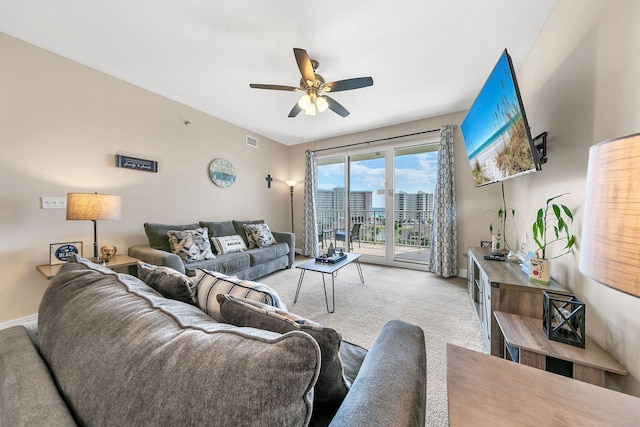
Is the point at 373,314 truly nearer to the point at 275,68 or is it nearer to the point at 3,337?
the point at 3,337

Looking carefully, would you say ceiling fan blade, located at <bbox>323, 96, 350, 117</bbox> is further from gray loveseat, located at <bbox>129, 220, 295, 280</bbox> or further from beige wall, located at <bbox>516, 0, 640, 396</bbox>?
gray loveseat, located at <bbox>129, 220, 295, 280</bbox>

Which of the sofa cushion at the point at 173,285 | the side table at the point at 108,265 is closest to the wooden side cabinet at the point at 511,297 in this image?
the sofa cushion at the point at 173,285

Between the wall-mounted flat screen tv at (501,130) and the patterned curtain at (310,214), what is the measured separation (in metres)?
3.05

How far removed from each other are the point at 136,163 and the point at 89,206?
951mm

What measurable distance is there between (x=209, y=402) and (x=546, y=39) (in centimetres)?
303

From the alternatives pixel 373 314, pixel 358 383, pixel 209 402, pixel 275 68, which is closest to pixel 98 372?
pixel 209 402

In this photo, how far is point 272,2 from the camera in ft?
5.54

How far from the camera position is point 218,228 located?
349 centimetres

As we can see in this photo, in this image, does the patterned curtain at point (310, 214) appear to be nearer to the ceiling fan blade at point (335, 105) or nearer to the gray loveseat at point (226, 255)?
the gray loveseat at point (226, 255)

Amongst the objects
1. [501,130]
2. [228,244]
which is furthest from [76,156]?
[501,130]

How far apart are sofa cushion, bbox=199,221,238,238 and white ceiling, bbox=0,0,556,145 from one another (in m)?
1.78

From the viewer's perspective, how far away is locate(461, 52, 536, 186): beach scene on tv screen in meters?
1.46

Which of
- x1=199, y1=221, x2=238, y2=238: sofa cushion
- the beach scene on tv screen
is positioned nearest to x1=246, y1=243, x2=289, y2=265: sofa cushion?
x1=199, y1=221, x2=238, y2=238: sofa cushion

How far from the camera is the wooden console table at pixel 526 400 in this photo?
1.92 feet
